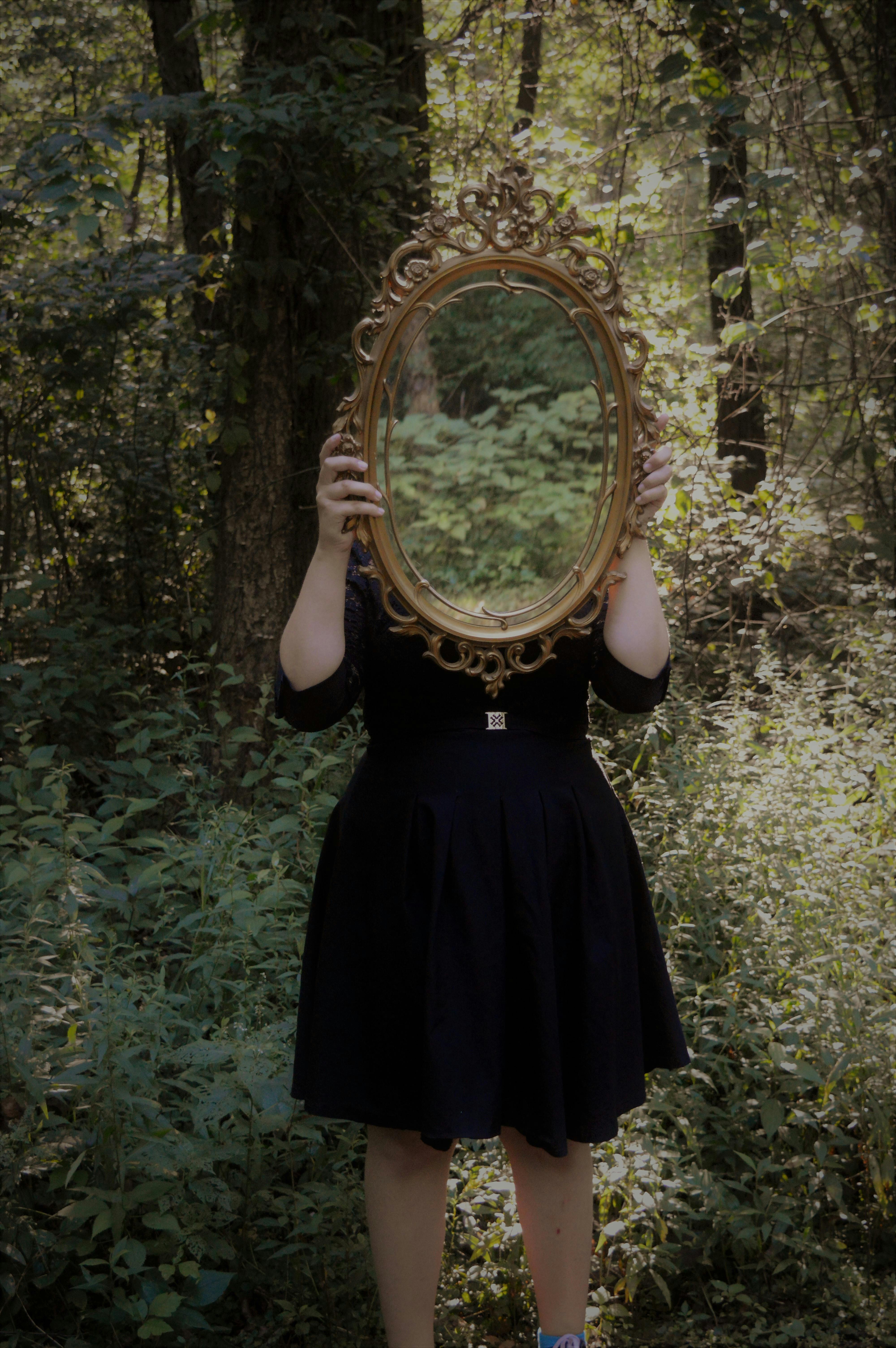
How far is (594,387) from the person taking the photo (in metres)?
1.85

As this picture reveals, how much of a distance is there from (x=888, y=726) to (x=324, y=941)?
2.78m

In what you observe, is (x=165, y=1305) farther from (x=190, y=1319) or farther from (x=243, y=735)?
(x=243, y=735)

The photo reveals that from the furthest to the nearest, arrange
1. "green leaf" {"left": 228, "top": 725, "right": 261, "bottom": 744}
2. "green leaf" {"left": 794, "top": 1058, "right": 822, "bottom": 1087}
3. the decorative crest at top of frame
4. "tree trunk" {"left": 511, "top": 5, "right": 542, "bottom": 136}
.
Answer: "tree trunk" {"left": 511, "top": 5, "right": 542, "bottom": 136}, "green leaf" {"left": 228, "top": 725, "right": 261, "bottom": 744}, "green leaf" {"left": 794, "top": 1058, "right": 822, "bottom": 1087}, the decorative crest at top of frame

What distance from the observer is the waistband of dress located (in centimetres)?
192

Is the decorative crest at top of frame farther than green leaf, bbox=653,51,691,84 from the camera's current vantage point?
No

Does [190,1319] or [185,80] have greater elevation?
[185,80]

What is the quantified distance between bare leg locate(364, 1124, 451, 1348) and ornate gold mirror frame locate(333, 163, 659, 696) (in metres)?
0.85

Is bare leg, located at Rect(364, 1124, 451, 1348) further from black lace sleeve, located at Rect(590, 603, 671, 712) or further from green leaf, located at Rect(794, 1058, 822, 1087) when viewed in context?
green leaf, located at Rect(794, 1058, 822, 1087)

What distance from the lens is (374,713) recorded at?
1.98 metres

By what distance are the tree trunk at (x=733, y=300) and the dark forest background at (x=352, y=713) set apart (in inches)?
3.1

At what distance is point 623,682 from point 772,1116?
4.72ft

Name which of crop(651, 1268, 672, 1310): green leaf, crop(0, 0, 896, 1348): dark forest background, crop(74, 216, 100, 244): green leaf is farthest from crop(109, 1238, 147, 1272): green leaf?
crop(74, 216, 100, 244): green leaf

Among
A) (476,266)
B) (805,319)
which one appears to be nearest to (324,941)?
(476,266)

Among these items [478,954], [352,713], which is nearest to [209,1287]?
[478,954]
